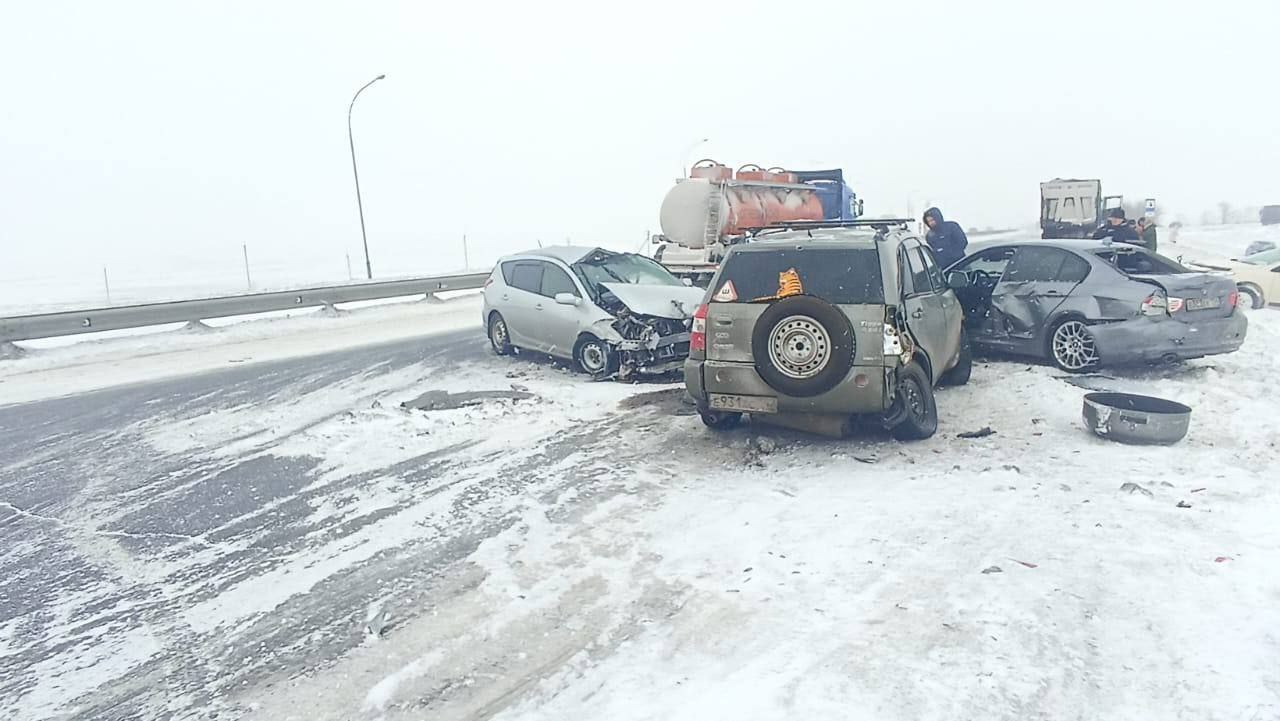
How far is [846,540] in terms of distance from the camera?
188 inches

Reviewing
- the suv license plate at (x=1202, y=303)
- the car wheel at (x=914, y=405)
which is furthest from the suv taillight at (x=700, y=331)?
the suv license plate at (x=1202, y=303)

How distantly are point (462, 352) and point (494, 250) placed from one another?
45.9 meters

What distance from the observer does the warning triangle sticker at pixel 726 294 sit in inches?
263

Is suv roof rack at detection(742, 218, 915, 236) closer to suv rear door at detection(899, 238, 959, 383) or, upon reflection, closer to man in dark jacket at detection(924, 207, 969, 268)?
suv rear door at detection(899, 238, 959, 383)

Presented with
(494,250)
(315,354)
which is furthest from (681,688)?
(494,250)

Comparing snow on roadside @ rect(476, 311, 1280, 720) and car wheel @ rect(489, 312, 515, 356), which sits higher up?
car wheel @ rect(489, 312, 515, 356)

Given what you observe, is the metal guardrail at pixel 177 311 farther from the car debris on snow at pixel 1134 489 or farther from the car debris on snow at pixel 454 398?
the car debris on snow at pixel 1134 489

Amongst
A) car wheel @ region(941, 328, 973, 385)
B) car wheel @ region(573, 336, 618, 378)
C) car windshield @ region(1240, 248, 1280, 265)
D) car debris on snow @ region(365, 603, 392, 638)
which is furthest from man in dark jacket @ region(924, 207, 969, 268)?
car windshield @ region(1240, 248, 1280, 265)

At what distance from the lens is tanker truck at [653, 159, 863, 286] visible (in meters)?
16.9

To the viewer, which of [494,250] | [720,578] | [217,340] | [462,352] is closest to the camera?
[720,578]

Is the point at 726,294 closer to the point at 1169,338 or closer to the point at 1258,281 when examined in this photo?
the point at 1169,338

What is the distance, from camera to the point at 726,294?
671 centimetres

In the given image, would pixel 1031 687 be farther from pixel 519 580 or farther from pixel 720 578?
pixel 519 580

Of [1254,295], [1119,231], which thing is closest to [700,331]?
[1119,231]
